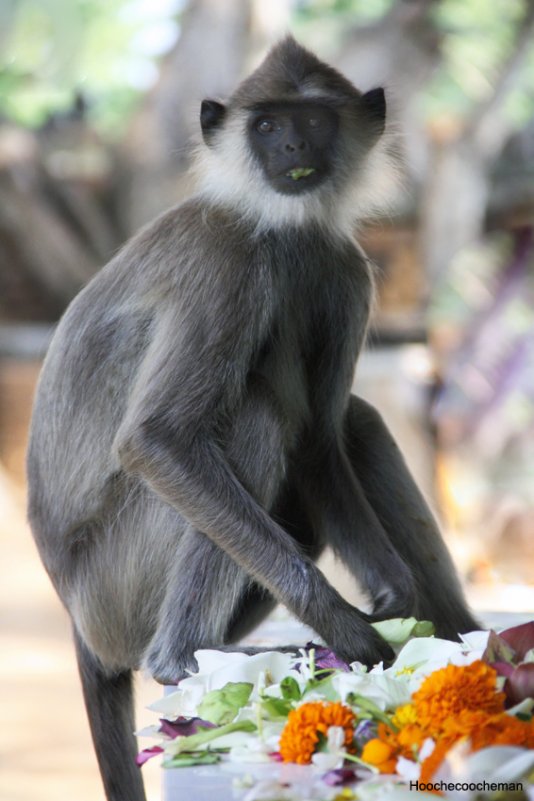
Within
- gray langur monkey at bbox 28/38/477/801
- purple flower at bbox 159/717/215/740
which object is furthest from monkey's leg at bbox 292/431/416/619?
purple flower at bbox 159/717/215/740

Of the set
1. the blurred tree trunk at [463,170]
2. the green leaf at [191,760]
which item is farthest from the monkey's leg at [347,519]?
the blurred tree trunk at [463,170]

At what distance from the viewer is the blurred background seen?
11.4 m

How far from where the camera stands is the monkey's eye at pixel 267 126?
3770 mm

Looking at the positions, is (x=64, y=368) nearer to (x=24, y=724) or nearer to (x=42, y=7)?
(x=42, y=7)

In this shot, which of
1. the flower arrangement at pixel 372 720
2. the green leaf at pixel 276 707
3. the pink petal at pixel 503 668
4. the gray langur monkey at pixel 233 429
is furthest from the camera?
the gray langur monkey at pixel 233 429

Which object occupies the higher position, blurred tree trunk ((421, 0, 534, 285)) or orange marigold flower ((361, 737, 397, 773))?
blurred tree trunk ((421, 0, 534, 285))

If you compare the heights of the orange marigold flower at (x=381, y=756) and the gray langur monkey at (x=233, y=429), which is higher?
the gray langur monkey at (x=233, y=429)

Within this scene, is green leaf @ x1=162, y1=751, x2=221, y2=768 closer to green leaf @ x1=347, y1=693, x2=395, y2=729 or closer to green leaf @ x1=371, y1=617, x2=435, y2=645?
green leaf @ x1=347, y1=693, x2=395, y2=729

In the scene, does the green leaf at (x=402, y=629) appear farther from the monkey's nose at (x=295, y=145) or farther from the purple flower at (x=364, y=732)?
the monkey's nose at (x=295, y=145)

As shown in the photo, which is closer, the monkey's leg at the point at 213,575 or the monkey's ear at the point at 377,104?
the monkey's leg at the point at 213,575

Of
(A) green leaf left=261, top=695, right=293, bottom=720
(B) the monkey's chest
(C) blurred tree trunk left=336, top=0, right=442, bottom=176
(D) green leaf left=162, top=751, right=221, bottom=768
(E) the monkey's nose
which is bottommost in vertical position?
(D) green leaf left=162, top=751, right=221, bottom=768

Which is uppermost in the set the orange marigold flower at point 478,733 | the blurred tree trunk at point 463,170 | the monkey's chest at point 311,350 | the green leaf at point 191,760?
the blurred tree trunk at point 463,170

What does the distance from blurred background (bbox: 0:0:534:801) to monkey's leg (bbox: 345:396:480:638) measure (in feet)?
21.3

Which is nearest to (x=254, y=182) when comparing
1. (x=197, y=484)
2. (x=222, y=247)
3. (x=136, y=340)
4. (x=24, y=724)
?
(x=222, y=247)
